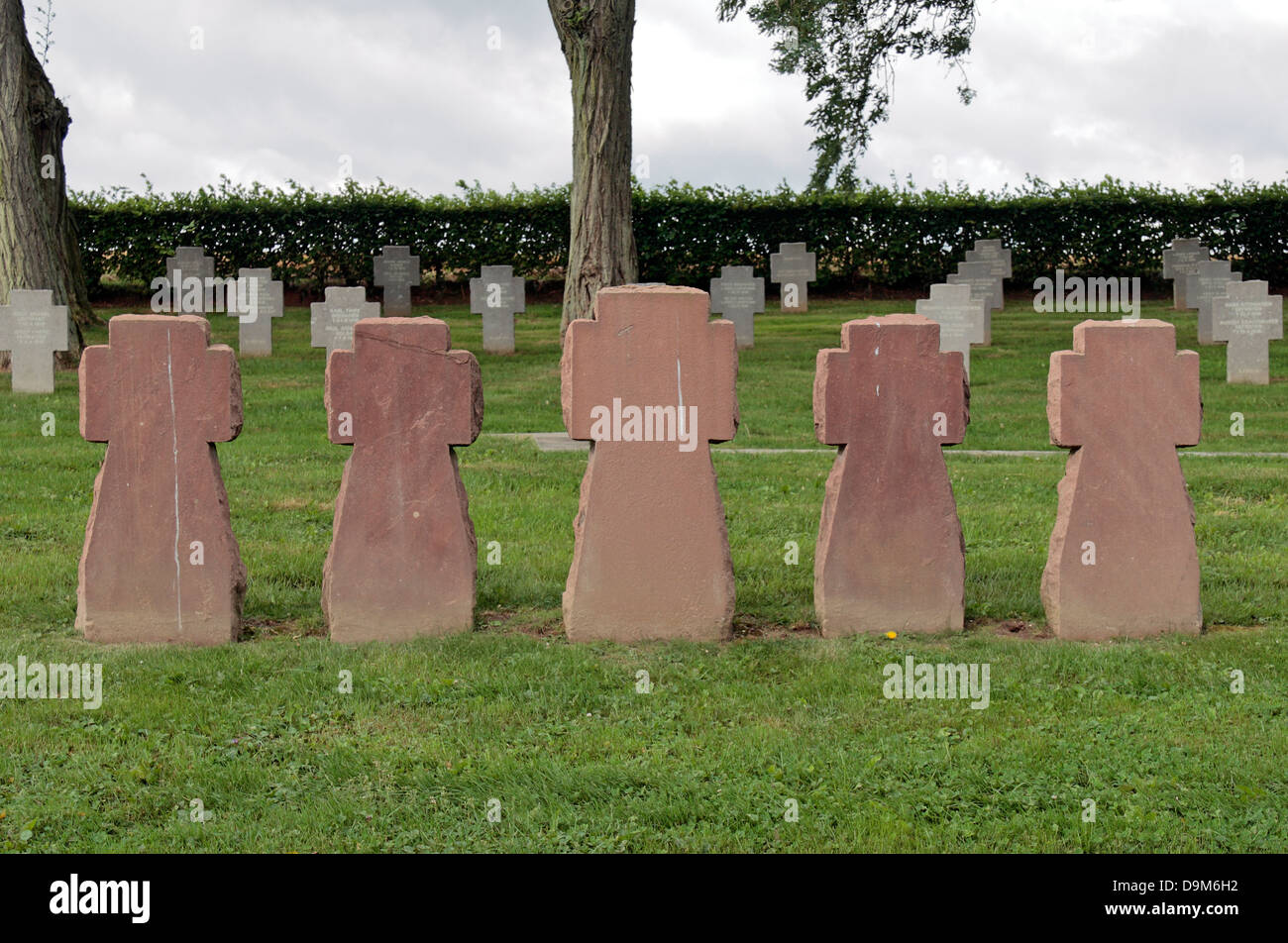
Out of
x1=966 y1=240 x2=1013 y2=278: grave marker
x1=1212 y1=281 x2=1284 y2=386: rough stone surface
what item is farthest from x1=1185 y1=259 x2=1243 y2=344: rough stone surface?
x1=966 y1=240 x2=1013 y2=278: grave marker

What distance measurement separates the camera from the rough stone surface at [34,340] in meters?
15.6

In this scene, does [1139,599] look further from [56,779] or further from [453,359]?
[56,779]

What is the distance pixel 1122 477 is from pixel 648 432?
2382mm

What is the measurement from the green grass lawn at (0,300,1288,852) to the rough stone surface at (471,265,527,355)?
11.6 meters

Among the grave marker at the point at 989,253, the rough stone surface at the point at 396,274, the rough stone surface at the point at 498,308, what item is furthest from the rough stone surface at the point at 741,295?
the rough stone surface at the point at 396,274

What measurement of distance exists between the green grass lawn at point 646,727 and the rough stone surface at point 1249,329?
8958 millimetres

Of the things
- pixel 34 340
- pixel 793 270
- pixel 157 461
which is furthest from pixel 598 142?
pixel 157 461

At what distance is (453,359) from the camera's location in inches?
259

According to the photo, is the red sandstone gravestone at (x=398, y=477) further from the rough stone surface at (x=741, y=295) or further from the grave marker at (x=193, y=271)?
the grave marker at (x=193, y=271)

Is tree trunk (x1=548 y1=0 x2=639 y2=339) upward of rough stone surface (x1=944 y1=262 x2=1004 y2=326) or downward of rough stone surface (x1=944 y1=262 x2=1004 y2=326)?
upward

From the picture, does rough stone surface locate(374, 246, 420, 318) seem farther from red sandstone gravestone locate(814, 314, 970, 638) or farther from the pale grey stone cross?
red sandstone gravestone locate(814, 314, 970, 638)

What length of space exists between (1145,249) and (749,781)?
86.2 feet

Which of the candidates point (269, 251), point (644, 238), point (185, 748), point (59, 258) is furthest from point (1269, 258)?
point (185, 748)

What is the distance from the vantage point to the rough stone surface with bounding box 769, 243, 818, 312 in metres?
26.4
